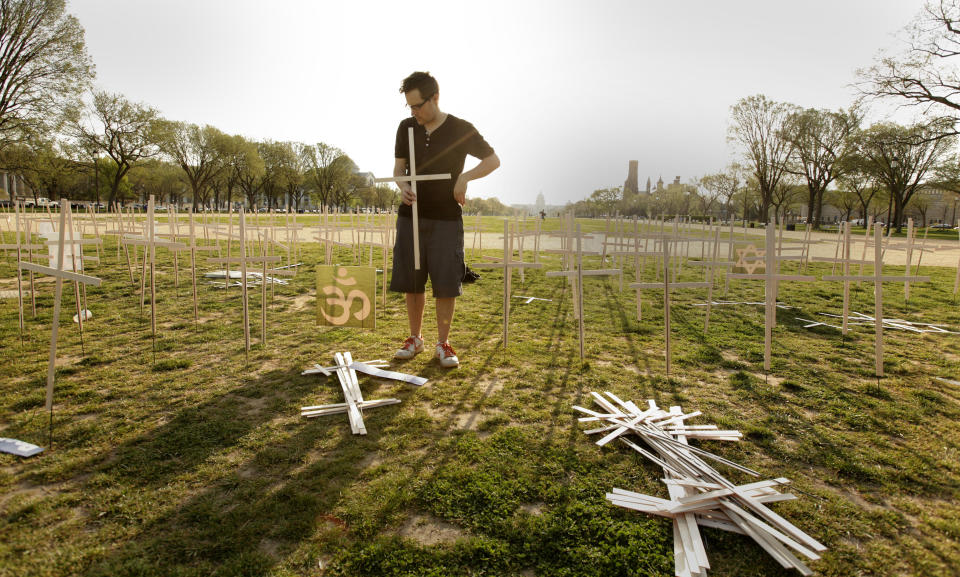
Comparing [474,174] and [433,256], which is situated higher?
[474,174]

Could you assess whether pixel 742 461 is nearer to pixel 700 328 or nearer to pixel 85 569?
pixel 85 569

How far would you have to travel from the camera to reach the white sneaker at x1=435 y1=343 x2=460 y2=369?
422cm

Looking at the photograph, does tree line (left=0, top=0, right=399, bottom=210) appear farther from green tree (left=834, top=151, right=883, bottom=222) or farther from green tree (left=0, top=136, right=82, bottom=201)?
green tree (left=834, top=151, right=883, bottom=222)

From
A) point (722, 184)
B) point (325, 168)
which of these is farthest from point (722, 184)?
point (325, 168)

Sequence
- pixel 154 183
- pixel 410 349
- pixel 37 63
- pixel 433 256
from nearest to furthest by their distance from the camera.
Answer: pixel 433 256, pixel 410 349, pixel 37 63, pixel 154 183

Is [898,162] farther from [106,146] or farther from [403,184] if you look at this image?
[106,146]

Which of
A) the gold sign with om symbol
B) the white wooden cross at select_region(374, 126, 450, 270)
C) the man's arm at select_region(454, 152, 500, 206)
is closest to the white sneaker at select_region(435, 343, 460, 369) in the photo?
the gold sign with om symbol

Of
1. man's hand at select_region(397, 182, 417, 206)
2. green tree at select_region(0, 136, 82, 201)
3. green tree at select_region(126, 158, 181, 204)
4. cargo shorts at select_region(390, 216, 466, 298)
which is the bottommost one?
cargo shorts at select_region(390, 216, 466, 298)

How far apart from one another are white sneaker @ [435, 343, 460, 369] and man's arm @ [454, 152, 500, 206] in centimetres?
138

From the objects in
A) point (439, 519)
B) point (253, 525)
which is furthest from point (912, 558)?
point (253, 525)

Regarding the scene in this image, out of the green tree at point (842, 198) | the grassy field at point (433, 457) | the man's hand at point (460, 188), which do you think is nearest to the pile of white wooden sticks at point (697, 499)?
the grassy field at point (433, 457)

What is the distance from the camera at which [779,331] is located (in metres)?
6.02

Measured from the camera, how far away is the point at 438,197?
13.3ft

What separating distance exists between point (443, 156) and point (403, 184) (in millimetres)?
435
